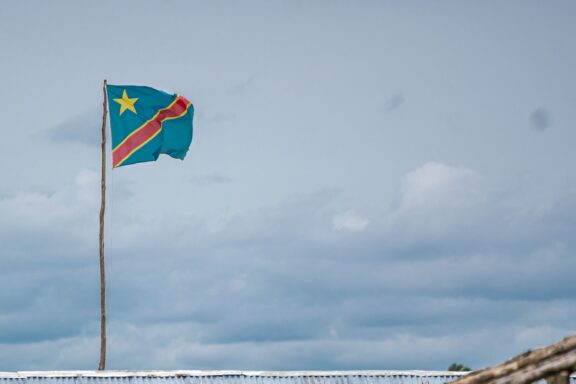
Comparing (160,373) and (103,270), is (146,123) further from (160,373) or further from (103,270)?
(160,373)

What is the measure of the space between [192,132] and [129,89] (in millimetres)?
2720

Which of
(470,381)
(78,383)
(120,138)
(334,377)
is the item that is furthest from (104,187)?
(470,381)

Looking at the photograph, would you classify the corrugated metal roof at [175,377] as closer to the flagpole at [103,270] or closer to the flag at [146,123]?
the flagpole at [103,270]

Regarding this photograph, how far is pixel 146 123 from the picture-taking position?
37000mm

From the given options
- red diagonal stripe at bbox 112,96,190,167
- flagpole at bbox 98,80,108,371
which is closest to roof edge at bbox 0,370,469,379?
flagpole at bbox 98,80,108,371

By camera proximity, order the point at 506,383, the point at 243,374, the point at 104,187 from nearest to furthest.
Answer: the point at 506,383 < the point at 243,374 < the point at 104,187

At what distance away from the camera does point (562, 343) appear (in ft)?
60.5

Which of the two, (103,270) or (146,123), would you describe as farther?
(146,123)

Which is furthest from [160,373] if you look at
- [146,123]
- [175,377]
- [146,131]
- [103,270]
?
[146,123]

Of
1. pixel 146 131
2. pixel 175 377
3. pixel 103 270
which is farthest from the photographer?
pixel 146 131

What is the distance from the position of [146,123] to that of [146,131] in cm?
28

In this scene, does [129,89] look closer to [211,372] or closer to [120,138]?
[120,138]

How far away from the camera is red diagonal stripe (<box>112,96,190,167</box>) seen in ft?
119

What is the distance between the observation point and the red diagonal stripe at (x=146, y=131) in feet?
119
